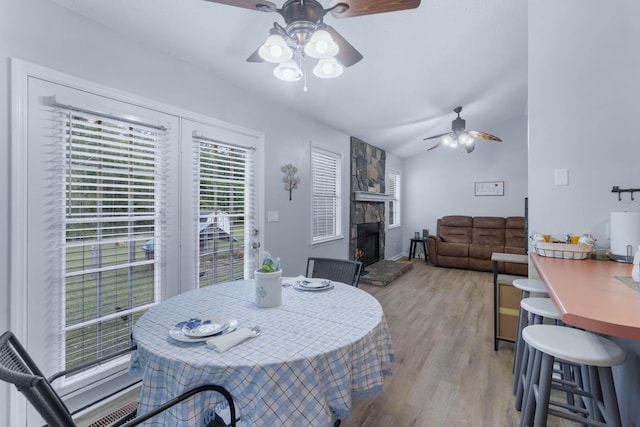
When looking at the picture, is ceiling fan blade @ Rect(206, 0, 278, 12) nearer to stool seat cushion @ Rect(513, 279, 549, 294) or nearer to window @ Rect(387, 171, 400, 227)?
stool seat cushion @ Rect(513, 279, 549, 294)

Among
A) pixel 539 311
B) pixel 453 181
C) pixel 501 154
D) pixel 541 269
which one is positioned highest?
pixel 501 154

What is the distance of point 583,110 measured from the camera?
211cm

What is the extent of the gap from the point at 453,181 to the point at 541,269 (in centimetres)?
548

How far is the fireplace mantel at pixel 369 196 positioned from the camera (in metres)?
4.98

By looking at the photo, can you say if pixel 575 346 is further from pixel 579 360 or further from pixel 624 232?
pixel 624 232

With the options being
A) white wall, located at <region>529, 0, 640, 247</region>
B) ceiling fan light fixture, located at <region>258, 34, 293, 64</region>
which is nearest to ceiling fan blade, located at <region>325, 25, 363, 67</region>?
ceiling fan light fixture, located at <region>258, 34, 293, 64</region>

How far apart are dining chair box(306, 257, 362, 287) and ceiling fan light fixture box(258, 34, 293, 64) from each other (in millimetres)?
1376

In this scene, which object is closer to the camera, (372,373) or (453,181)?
(372,373)

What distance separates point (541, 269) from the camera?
5.39 feet

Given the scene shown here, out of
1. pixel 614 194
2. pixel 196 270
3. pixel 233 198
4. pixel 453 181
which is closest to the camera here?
pixel 614 194

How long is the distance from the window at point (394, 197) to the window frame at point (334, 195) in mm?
2295

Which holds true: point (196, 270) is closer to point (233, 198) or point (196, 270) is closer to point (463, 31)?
point (233, 198)

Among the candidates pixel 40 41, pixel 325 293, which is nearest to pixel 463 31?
pixel 325 293

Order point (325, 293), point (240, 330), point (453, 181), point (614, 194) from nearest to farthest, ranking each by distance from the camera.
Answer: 1. point (240, 330)
2. point (325, 293)
3. point (614, 194)
4. point (453, 181)
